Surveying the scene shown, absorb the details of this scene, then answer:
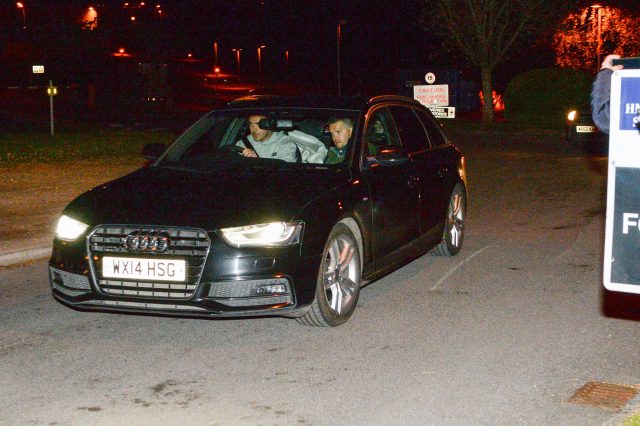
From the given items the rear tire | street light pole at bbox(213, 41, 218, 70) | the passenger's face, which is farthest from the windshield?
street light pole at bbox(213, 41, 218, 70)

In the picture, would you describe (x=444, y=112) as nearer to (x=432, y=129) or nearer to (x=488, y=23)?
(x=432, y=129)

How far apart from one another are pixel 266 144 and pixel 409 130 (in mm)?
1309

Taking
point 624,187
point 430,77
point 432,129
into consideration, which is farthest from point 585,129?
point 624,187

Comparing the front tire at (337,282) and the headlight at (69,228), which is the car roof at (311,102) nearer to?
the front tire at (337,282)

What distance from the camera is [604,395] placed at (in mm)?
5250

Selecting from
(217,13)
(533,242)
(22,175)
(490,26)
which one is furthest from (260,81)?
(533,242)

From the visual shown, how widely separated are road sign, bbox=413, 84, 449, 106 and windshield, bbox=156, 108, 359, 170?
14.2 meters

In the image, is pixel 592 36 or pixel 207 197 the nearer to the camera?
pixel 207 197

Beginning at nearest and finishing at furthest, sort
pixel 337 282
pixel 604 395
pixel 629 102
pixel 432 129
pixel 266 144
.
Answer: pixel 629 102
pixel 604 395
pixel 337 282
pixel 266 144
pixel 432 129

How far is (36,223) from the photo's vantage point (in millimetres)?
11375

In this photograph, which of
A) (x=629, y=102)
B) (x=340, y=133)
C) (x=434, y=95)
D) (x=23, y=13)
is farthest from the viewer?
(x=23, y=13)

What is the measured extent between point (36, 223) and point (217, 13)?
367 ft

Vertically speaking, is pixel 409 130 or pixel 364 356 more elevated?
pixel 409 130

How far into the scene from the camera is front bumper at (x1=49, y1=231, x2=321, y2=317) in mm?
6086
